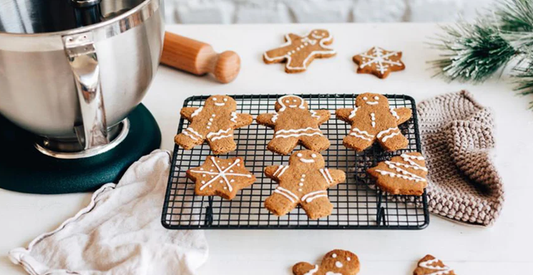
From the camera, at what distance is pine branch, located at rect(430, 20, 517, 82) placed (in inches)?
43.8

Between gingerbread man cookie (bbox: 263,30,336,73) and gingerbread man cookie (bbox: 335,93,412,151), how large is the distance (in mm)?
234

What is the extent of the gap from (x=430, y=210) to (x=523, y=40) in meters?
0.43

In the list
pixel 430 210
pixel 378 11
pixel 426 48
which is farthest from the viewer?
pixel 378 11

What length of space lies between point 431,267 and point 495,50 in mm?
500

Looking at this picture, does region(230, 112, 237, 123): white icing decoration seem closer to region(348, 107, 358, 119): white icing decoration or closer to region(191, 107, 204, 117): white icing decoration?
region(191, 107, 204, 117): white icing decoration

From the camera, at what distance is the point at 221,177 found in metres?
0.83

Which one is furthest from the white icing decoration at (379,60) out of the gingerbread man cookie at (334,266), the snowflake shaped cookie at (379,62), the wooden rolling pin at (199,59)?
the gingerbread man cookie at (334,266)

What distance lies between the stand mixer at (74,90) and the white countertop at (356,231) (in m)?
0.04

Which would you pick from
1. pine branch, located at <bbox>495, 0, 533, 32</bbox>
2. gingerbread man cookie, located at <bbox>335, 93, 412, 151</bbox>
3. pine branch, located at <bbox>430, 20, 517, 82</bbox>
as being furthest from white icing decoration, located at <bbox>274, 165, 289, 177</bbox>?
pine branch, located at <bbox>495, 0, 533, 32</bbox>

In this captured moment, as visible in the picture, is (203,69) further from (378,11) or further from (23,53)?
(378,11)

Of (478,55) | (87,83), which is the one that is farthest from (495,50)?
(87,83)

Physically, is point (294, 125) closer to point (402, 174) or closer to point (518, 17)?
point (402, 174)

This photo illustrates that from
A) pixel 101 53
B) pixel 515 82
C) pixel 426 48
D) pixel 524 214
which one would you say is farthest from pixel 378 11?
pixel 101 53

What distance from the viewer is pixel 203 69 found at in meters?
1.14
